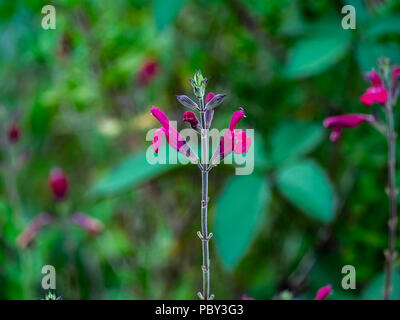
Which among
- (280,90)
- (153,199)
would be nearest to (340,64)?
(280,90)

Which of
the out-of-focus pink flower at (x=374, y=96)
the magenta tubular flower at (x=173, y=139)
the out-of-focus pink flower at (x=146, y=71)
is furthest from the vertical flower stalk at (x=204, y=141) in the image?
the out-of-focus pink flower at (x=146, y=71)

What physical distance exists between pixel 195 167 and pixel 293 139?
20 cm

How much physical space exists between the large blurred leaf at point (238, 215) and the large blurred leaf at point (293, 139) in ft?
0.26

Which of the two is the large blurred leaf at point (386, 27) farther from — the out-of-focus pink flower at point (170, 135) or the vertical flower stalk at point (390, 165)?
the out-of-focus pink flower at point (170, 135)

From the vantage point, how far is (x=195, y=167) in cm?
97

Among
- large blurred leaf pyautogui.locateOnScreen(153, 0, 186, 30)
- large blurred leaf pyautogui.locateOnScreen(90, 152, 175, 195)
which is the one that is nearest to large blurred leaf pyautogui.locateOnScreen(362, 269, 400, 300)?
large blurred leaf pyautogui.locateOnScreen(90, 152, 175, 195)

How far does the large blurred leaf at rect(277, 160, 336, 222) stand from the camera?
76cm

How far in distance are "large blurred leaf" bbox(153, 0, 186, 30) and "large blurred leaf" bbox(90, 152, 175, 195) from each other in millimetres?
236

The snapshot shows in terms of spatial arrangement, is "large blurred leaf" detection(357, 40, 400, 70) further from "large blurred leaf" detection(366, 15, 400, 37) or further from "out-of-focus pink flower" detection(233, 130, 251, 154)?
"out-of-focus pink flower" detection(233, 130, 251, 154)

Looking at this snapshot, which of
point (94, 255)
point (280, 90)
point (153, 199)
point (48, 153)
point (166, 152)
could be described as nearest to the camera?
point (166, 152)

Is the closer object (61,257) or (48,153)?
(61,257)
